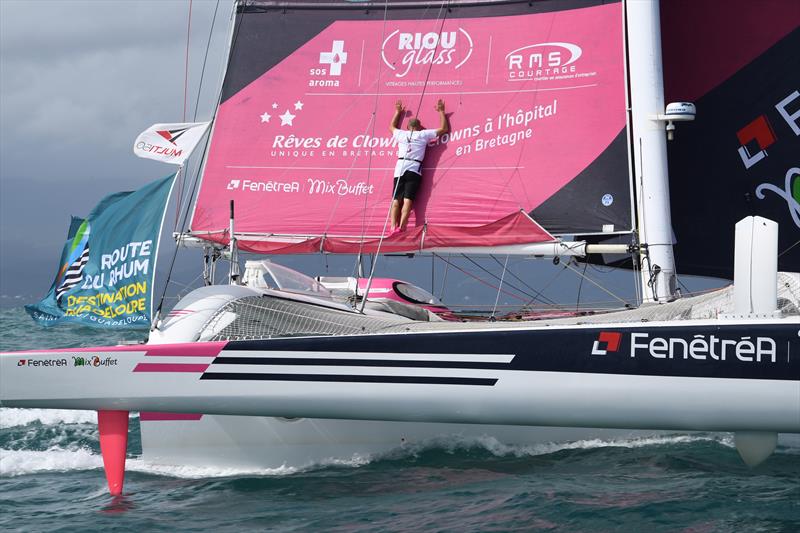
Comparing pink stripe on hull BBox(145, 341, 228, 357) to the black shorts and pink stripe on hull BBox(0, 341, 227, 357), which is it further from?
the black shorts

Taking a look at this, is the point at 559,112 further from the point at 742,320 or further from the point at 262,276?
the point at 742,320

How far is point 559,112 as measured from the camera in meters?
8.41

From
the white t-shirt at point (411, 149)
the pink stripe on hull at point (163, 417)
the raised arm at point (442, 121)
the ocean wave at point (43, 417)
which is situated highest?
the raised arm at point (442, 121)

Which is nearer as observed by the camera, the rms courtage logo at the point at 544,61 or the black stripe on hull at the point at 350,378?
the black stripe on hull at the point at 350,378

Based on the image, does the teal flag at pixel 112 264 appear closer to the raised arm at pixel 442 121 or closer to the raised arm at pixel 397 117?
the raised arm at pixel 397 117

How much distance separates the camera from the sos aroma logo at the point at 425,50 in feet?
28.8

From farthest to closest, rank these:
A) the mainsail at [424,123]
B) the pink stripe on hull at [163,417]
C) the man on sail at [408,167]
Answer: the man on sail at [408,167]
the mainsail at [424,123]
the pink stripe on hull at [163,417]

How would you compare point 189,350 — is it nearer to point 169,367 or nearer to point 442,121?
point 169,367

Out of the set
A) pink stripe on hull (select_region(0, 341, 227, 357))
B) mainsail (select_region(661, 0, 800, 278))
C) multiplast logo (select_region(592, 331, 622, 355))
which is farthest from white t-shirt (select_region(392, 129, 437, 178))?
multiplast logo (select_region(592, 331, 622, 355))

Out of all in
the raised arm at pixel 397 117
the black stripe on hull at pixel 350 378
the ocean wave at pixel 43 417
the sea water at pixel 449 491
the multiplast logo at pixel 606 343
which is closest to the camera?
the sea water at pixel 449 491

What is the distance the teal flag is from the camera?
24.1 ft

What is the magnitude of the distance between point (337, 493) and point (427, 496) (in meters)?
0.57

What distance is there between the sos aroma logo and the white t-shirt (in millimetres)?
626

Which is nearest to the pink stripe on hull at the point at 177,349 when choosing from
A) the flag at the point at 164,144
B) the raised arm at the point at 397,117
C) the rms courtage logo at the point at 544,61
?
the flag at the point at 164,144
